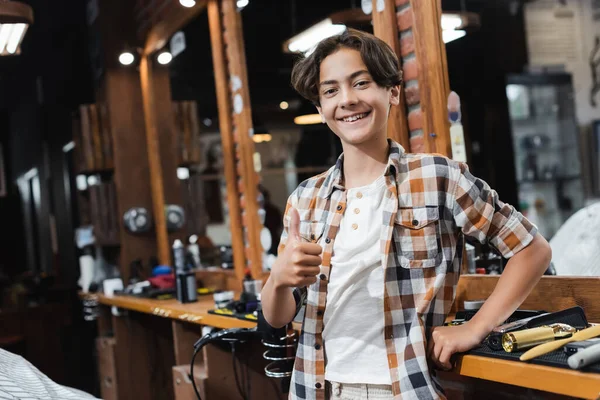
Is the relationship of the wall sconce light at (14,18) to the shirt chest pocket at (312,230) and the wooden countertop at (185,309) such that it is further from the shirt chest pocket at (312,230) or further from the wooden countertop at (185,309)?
the shirt chest pocket at (312,230)

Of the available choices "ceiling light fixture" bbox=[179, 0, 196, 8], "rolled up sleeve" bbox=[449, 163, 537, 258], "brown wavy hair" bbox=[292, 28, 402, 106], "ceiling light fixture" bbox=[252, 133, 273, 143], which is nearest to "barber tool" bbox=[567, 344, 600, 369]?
"rolled up sleeve" bbox=[449, 163, 537, 258]

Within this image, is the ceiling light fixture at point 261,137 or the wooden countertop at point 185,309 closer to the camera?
the wooden countertop at point 185,309

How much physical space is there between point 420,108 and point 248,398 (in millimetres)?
1454

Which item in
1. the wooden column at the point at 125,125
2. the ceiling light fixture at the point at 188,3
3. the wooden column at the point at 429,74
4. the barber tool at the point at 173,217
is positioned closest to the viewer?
the wooden column at the point at 429,74

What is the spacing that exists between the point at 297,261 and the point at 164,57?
3862 mm

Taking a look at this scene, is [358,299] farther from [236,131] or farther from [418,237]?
[236,131]

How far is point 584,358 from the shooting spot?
1.45 m

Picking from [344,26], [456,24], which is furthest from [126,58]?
[456,24]

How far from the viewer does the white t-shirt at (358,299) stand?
177cm

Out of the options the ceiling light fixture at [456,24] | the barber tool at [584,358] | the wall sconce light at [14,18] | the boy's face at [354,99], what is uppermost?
the wall sconce light at [14,18]

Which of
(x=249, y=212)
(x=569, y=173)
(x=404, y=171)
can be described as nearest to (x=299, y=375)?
(x=404, y=171)

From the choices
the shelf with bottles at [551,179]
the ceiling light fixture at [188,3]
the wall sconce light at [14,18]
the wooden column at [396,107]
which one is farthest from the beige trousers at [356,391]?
the shelf with bottles at [551,179]

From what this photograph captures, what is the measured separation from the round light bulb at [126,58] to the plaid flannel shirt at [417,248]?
4.06m

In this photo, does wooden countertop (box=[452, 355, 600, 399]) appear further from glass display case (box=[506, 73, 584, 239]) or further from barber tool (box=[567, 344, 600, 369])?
glass display case (box=[506, 73, 584, 239])
